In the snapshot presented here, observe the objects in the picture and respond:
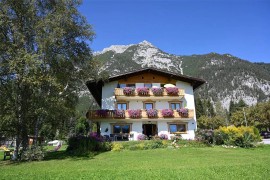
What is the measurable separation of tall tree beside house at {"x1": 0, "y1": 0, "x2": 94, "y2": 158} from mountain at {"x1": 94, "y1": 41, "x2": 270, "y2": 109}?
114888 mm

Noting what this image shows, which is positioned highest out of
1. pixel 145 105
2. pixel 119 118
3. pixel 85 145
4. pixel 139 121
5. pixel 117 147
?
pixel 145 105

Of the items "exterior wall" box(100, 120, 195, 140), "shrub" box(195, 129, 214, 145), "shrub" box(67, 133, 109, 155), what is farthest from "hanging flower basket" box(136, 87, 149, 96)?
"shrub" box(67, 133, 109, 155)

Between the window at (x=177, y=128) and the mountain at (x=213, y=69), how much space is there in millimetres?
105303

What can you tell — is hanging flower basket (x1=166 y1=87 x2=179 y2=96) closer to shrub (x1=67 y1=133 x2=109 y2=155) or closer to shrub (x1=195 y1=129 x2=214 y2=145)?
shrub (x1=195 y1=129 x2=214 y2=145)

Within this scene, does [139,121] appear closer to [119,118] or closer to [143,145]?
[119,118]

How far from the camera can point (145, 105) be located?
1260 inches

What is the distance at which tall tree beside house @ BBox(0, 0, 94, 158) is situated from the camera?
57.8ft

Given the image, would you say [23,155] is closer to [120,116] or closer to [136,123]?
[120,116]

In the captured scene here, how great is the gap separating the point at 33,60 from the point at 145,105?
17643mm

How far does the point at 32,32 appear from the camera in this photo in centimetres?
1891

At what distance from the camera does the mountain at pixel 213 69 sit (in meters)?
149

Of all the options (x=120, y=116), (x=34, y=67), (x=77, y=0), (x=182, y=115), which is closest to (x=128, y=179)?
(x=34, y=67)

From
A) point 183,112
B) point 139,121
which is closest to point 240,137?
point 183,112

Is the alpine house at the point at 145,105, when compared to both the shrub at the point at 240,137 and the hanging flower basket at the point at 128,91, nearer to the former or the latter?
the hanging flower basket at the point at 128,91
